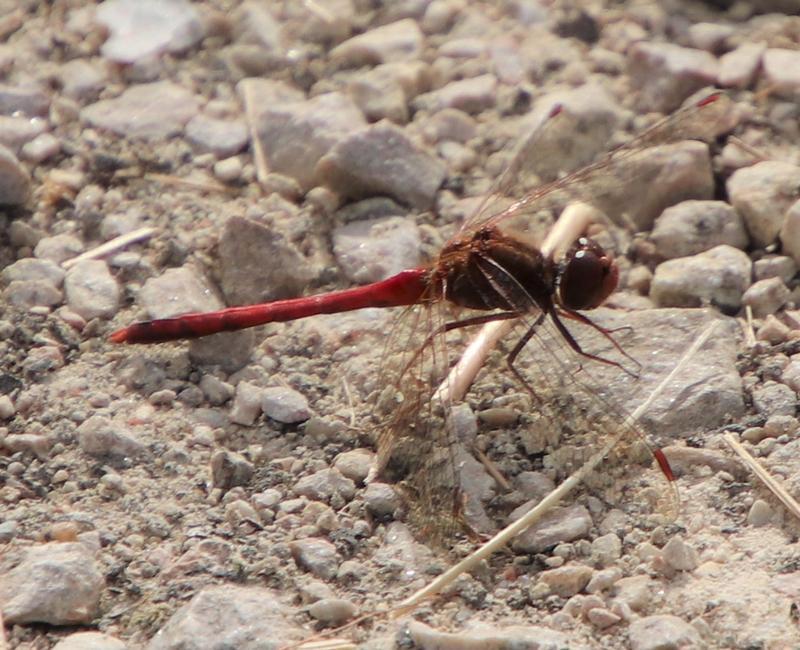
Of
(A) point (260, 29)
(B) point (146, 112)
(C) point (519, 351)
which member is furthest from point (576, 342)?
(A) point (260, 29)

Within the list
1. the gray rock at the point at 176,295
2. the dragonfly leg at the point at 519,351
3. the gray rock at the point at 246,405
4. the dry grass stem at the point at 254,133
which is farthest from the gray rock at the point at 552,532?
the dry grass stem at the point at 254,133

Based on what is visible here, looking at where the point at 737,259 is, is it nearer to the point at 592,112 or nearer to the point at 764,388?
the point at 764,388

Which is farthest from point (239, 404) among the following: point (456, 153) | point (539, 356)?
point (456, 153)

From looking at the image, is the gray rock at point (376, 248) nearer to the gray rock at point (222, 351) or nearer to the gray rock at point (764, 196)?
the gray rock at point (222, 351)

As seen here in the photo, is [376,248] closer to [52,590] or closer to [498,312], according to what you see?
[498,312]

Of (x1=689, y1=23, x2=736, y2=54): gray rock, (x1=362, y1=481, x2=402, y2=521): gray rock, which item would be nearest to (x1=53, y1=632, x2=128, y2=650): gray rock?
(x1=362, y1=481, x2=402, y2=521): gray rock

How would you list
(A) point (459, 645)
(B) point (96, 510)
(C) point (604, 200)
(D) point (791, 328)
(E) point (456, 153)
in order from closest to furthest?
(A) point (459, 645) → (B) point (96, 510) → (D) point (791, 328) → (C) point (604, 200) → (E) point (456, 153)
